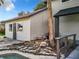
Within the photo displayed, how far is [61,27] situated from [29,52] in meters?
6.06

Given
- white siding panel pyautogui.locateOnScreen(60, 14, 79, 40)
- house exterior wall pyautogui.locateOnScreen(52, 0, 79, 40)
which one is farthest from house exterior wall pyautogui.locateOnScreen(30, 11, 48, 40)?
white siding panel pyautogui.locateOnScreen(60, 14, 79, 40)

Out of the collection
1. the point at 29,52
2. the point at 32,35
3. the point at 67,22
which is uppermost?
the point at 67,22

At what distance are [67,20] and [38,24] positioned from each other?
3.93 metres

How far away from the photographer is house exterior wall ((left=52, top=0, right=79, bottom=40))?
16.8 meters

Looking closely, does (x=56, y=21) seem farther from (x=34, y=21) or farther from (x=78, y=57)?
(x=78, y=57)

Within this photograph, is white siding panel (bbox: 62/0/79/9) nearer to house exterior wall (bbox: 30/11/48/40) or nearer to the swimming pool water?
house exterior wall (bbox: 30/11/48/40)

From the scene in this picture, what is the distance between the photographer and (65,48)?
33.5ft

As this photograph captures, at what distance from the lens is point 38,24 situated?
20172mm

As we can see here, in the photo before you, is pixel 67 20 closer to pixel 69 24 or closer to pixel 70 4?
pixel 69 24

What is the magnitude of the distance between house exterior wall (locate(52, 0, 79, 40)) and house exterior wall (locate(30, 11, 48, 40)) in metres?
1.81

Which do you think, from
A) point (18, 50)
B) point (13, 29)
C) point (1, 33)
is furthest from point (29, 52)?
point (1, 33)

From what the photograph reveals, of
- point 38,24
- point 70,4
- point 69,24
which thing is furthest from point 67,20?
point 38,24

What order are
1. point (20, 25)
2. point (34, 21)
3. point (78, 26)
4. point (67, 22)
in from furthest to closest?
point (20, 25)
point (34, 21)
point (67, 22)
point (78, 26)

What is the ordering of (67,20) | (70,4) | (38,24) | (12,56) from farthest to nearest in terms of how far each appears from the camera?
(38,24)
(67,20)
(70,4)
(12,56)
